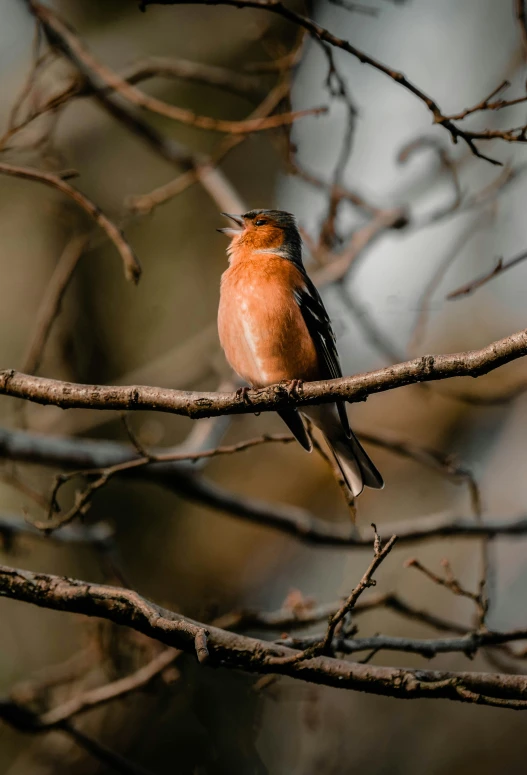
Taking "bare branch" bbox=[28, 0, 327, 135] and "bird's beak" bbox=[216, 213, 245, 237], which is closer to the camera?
"bare branch" bbox=[28, 0, 327, 135]

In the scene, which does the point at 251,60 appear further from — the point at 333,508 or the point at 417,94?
the point at 417,94

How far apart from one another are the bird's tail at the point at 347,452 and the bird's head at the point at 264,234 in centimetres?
115

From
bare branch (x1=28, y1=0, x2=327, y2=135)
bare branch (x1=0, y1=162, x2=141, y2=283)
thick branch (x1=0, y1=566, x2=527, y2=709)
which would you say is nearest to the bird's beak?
bare branch (x1=28, y1=0, x2=327, y2=135)

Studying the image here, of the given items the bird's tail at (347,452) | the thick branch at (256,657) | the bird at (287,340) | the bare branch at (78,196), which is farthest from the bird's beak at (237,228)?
the thick branch at (256,657)

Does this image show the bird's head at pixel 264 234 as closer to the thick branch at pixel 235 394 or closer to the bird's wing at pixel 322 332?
the bird's wing at pixel 322 332

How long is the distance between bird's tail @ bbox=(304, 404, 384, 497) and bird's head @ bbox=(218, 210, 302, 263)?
1147 millimetres

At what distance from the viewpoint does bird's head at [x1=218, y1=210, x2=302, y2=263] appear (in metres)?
5.55

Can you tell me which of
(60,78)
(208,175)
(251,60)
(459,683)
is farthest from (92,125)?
(459,683)

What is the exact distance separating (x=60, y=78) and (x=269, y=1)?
2250mm

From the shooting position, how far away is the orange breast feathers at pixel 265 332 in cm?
473

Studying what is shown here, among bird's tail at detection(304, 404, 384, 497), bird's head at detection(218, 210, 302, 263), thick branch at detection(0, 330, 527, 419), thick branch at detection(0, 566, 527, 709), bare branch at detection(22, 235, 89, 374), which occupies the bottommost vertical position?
thick branch at detection(0, 566, 527, 709)

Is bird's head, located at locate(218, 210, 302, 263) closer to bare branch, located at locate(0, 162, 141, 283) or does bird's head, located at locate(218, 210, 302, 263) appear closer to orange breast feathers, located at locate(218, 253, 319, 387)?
orange breast feathers, located at locate(218, 253, 319, 387)

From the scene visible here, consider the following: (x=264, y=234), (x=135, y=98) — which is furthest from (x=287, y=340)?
(x=135, y=98)

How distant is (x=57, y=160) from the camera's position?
576 cm
